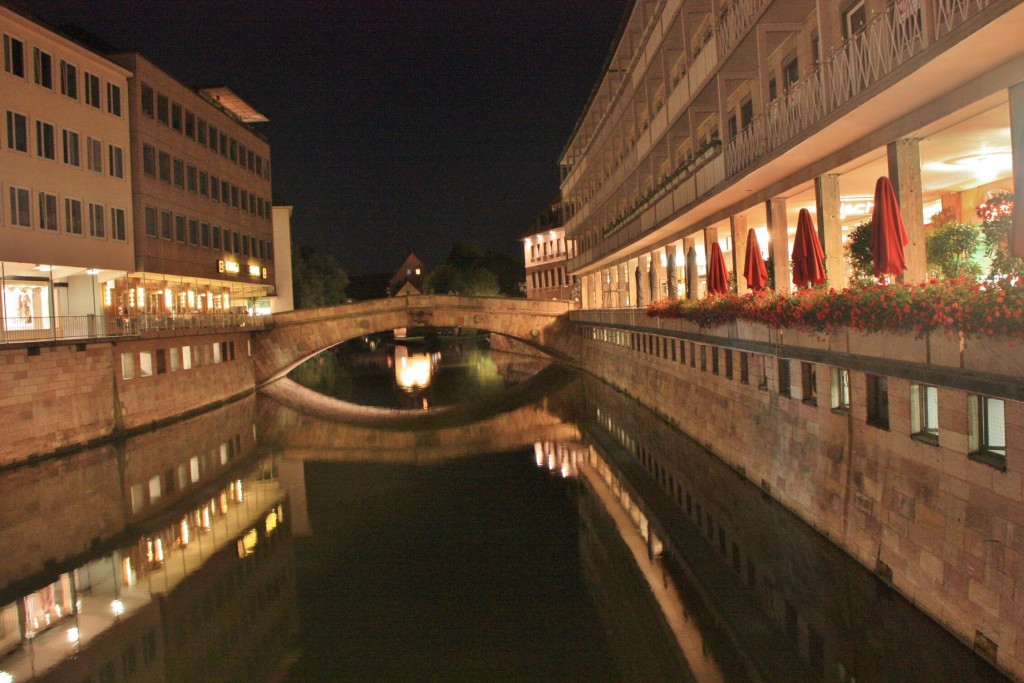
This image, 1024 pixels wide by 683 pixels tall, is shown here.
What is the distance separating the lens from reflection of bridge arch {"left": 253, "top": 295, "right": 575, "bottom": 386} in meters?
42.5

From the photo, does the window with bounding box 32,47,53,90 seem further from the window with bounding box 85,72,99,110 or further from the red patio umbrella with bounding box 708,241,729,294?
the red patio umbrella with bounding box 708,241,729,294

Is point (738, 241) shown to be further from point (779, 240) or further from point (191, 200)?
point (191, 200)

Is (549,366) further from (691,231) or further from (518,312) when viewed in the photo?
(691,231)

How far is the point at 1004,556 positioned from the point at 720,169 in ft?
40.1

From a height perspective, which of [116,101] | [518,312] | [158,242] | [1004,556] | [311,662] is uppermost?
[116,101]

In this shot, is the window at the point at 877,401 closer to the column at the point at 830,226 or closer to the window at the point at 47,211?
the column at the point at 830,226

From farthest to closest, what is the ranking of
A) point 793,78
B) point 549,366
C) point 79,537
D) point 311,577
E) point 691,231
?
point 549,366, point 691,231, point 793,78, point 79,537, point 311,577

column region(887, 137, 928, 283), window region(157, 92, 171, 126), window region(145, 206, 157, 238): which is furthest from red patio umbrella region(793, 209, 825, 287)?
window region(157, 92, 171, 126)

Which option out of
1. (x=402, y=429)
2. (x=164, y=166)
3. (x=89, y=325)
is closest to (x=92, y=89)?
(x=164, y=166)

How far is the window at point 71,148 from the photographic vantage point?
83.4 feet

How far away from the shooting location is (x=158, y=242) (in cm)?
3216

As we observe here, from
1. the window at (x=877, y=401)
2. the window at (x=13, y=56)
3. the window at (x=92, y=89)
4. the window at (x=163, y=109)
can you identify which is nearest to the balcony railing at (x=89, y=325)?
the window at (x=13, y=56)

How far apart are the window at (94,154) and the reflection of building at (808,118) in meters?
17.6

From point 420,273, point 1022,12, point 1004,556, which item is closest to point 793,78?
point 1022,12
